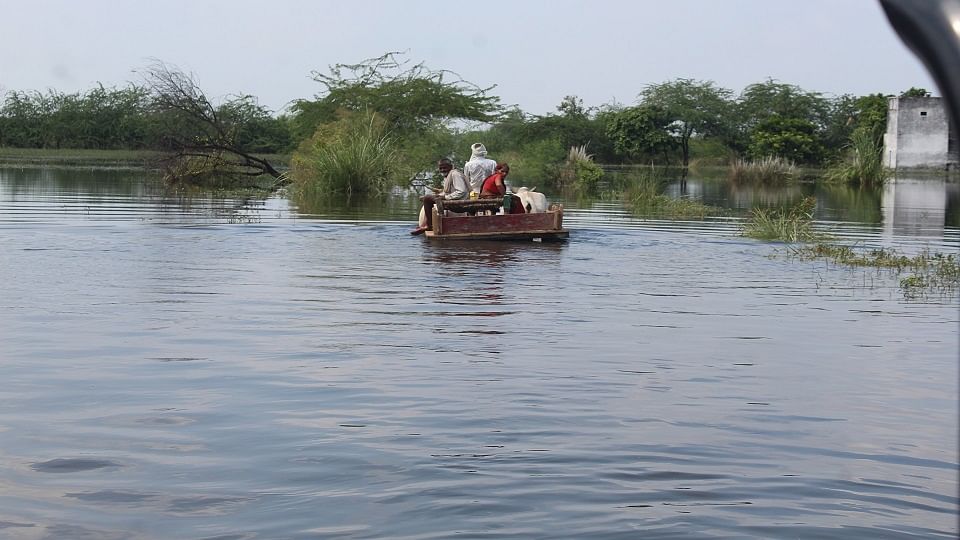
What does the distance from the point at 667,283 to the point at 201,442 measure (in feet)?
27.9

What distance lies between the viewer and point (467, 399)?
6938 millimetres

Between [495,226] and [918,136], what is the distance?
55054mm

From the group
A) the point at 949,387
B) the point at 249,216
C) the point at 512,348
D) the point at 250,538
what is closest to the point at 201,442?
the point at 250,538

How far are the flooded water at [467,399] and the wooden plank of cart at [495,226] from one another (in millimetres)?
2688

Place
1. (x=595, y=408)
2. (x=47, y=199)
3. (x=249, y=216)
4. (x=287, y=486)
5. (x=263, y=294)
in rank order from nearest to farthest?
(x=287, y=486) < (x=595, y=408) < (x=263, y=294) < (x=249, y=216) < (x=47, y=199)

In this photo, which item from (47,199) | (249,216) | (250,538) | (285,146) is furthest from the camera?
(285,146)

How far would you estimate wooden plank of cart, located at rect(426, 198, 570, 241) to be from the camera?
709 inches

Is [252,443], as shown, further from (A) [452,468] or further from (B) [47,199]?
(B) [47,199]

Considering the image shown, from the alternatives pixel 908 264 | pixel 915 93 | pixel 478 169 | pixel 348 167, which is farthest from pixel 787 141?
pixel 908 264

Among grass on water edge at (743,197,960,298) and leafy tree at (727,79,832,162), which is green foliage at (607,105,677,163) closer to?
leafy tree at (727,79,832,162)

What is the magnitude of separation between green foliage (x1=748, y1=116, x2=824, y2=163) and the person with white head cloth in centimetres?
5670

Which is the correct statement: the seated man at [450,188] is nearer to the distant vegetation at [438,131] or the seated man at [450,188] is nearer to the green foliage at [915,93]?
the distant vegetation at [438,131]

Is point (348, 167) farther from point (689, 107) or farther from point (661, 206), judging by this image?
point (689, 107)

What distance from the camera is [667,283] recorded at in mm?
13547
